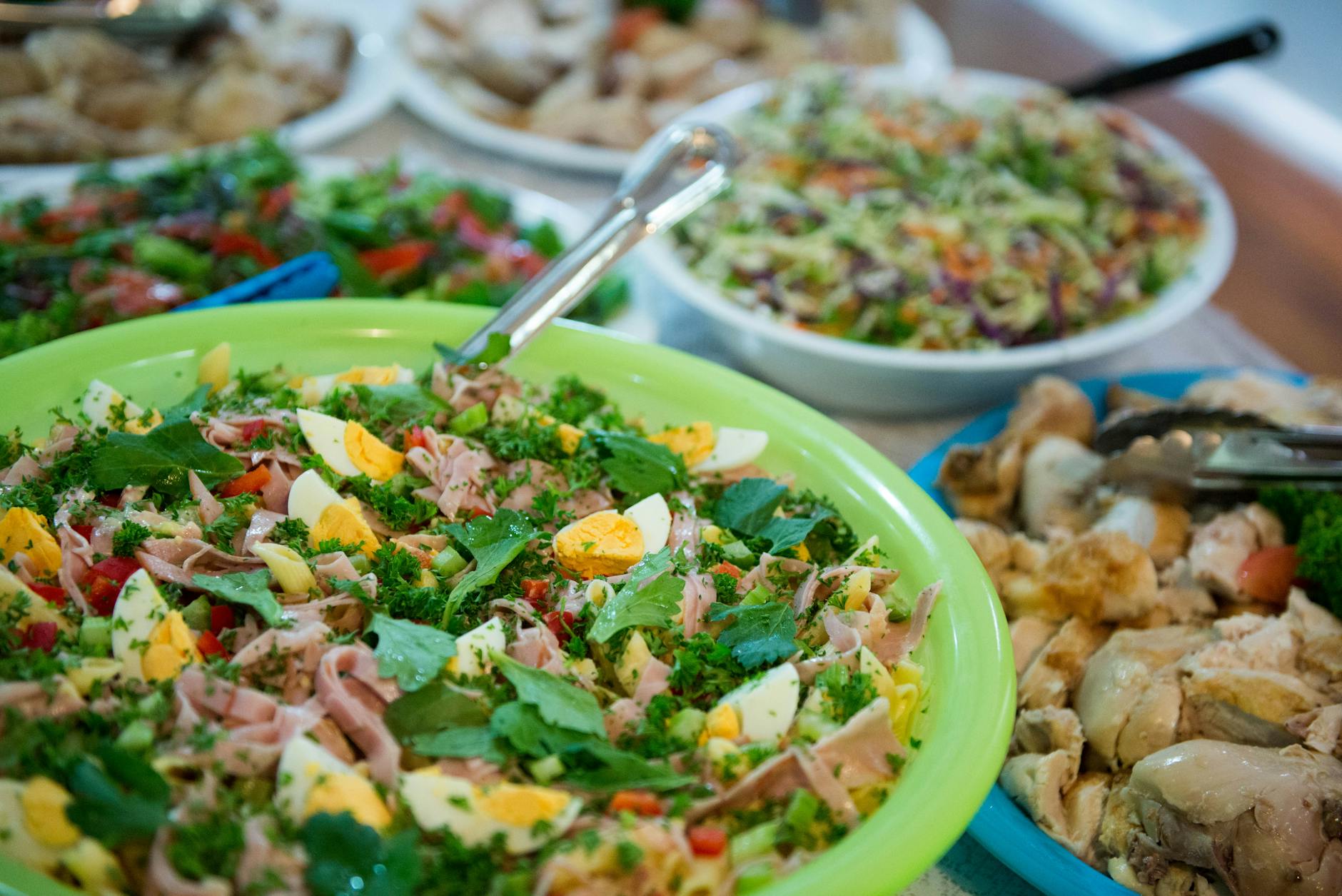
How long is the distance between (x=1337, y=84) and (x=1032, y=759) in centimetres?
296

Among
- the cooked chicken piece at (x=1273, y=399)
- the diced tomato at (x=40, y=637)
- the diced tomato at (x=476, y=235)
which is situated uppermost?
the cooked chicken piece at (x=1273, y=399)

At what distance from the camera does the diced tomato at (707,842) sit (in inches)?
40.7

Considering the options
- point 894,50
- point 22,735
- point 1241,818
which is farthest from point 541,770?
point 894,50

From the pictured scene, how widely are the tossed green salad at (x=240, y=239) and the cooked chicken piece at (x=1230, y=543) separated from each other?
135cm

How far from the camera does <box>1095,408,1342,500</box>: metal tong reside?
1.74m

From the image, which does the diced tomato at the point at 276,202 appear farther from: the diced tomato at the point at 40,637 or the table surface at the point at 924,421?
the diced tomato at the point at 40,637

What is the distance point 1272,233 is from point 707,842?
3.05 m

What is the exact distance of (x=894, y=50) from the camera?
3.80m

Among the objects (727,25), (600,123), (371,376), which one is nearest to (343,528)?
(371,376)

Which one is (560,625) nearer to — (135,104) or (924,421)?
(924,421)

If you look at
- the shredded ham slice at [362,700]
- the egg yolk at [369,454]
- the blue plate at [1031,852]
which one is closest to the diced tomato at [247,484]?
the egg yolk at [369,454]

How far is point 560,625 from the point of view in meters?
1.29

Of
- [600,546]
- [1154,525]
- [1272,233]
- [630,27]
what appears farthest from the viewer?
[630,27]

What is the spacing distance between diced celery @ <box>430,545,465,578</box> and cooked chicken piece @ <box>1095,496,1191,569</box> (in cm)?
106
